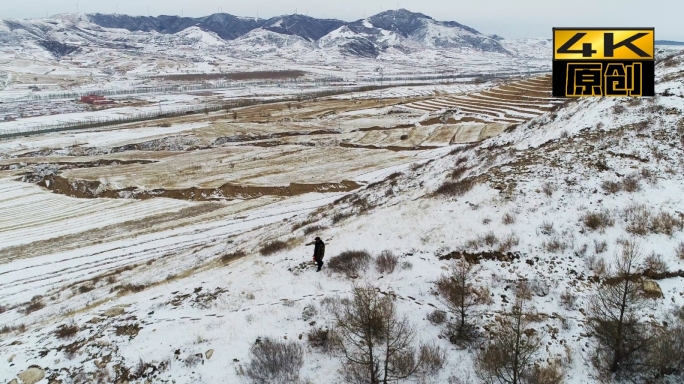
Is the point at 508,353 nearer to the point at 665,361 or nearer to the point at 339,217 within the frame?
the point at 665,361

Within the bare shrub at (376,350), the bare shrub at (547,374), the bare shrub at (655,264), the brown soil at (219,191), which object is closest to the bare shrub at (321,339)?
the bare shrub at (376,350)

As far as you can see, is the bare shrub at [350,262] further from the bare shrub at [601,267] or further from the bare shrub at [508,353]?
the bare shrub at [601,267]

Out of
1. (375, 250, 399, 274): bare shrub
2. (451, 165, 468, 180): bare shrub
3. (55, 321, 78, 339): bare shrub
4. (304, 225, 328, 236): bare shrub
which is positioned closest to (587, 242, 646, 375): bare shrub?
(375, 250, 399, 274): bare shrub

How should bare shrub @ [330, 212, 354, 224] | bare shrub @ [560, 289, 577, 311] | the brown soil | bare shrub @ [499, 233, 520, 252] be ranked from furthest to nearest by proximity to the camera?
the brown soil
bare shrub @ [330, 212, 354, 224]
bare shrub @ [499, 233, 520, 252]
bare shrub @ [560, 289, 577, 311]

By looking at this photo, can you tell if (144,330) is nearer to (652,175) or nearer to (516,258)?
(516,258)

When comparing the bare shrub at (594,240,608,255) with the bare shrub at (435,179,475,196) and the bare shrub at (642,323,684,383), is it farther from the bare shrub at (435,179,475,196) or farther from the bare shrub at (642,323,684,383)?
the bare shrub at (435,179,475,196)

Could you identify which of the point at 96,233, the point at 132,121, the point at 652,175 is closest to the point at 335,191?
the point at 96,233
